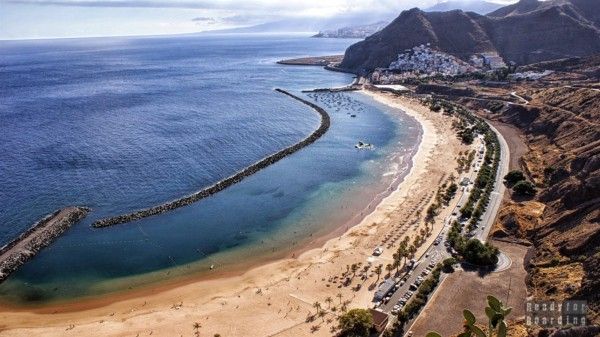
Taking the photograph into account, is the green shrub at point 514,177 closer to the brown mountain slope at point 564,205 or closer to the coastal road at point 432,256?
the brown mountain slope at point 564,205

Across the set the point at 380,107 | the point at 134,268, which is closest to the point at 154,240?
the point at 134,268

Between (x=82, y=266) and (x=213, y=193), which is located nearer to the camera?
(x=82, y=266)

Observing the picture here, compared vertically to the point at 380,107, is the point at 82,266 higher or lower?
lower

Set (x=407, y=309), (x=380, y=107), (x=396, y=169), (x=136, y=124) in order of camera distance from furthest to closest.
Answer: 1. (x=380, y=107)
2. (x=136, y=124)
3. (x=396, y=169)
4. (x=407, y=309)

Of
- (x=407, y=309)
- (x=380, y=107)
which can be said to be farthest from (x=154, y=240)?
(x=380, y=107)

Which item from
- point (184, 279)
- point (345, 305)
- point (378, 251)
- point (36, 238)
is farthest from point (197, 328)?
point (36, 238)

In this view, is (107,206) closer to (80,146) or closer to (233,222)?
(233,222)

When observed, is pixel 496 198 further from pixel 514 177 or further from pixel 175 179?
pixel 175 179

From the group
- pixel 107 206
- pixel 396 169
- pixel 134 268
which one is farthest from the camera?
pixel 396 169
